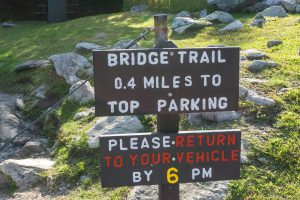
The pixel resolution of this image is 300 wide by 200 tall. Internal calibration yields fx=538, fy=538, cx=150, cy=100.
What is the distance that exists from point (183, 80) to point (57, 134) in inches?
142

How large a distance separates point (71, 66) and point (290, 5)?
6182 mm

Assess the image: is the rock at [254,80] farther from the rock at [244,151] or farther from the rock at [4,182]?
the rock at [4,182]

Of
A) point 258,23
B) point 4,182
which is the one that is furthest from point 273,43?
point 4,182

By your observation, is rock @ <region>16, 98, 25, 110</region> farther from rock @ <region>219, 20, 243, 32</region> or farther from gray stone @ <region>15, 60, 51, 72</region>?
rock @ <region>219, 20, 243, 32</region>

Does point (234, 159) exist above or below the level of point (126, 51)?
below

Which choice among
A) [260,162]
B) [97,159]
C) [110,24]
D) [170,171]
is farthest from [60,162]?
[110,24]

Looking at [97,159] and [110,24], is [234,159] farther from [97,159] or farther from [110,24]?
[110,24]

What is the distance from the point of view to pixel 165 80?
11.8ft

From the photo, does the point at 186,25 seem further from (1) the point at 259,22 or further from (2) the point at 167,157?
(2) the point at 167,157

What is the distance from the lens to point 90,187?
544 cm

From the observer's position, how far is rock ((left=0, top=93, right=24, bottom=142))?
7.39 metres

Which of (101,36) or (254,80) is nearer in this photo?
(254,80)

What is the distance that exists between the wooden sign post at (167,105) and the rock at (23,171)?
234 centimetres

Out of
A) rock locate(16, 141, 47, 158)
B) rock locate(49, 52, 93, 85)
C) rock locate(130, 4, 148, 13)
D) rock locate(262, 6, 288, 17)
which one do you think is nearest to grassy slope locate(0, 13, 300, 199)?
rock locate(49, 52, 93, 85)
